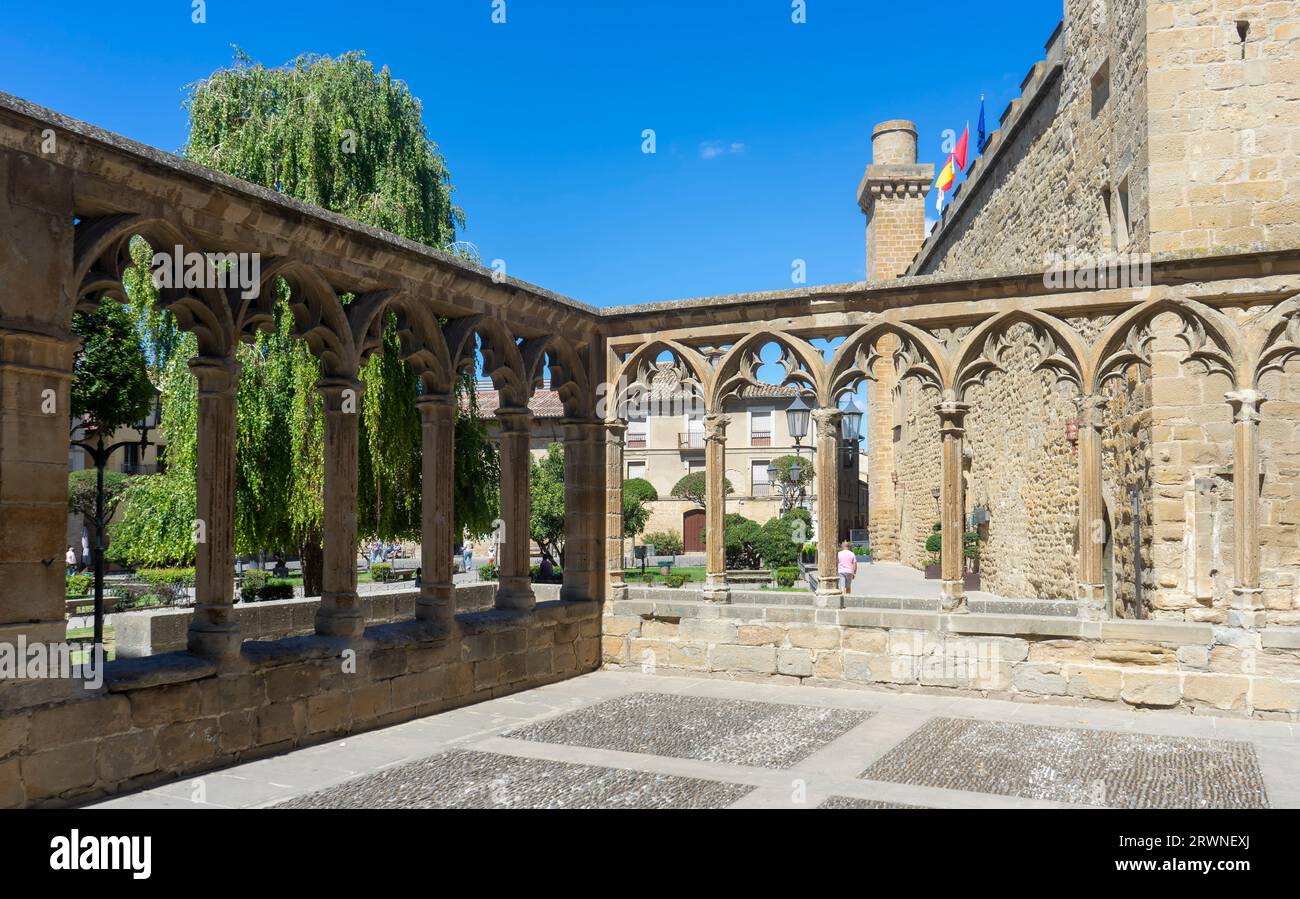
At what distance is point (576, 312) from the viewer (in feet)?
29.4

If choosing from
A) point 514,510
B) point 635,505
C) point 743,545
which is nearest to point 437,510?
point 514,510

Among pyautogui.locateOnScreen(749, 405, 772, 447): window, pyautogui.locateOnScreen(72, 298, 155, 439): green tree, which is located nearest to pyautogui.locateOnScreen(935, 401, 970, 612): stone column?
pyautogui.locateOnScreen(72, 298, 155, 439): green tree

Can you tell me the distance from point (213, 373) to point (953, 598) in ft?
17.2

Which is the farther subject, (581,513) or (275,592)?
(275,592)

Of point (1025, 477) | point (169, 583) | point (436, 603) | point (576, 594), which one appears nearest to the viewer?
point (436, 603)

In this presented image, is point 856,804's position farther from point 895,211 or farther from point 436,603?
point 895,211

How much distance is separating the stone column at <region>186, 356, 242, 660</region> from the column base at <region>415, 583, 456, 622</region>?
1.69 meters

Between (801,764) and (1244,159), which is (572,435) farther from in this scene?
(1244,159)

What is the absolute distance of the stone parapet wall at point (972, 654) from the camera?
7.16 metres

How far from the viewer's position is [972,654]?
7848mm

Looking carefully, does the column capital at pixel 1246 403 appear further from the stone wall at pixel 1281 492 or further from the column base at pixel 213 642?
the column base at pixel 213 642

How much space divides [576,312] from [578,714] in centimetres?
341

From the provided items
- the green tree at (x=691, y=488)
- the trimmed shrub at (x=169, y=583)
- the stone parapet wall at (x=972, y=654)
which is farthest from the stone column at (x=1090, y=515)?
the green tree at (x=691, y=488)

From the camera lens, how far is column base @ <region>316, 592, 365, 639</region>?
6.49 metres
